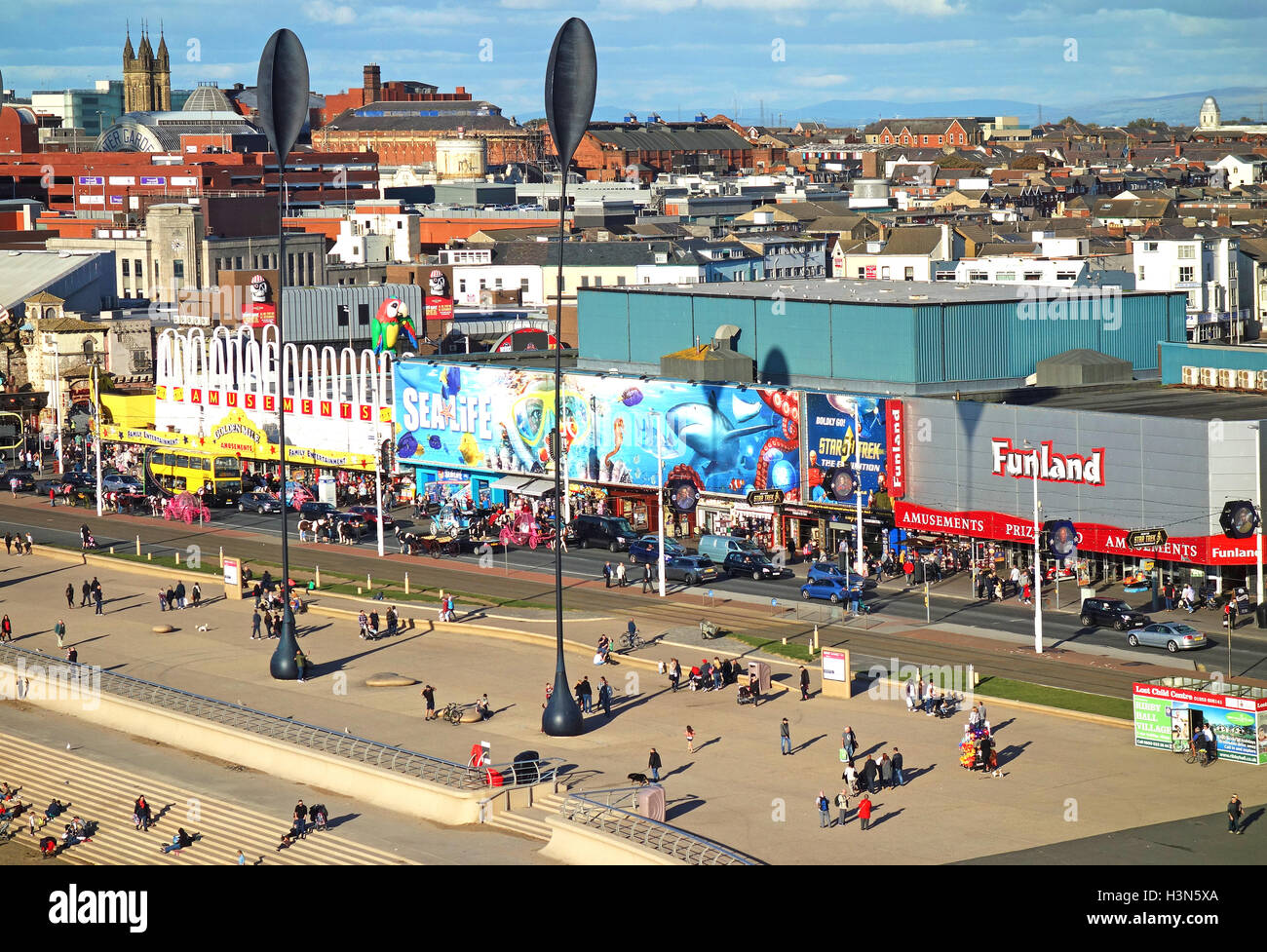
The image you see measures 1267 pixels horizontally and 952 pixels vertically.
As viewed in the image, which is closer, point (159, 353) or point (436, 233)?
point (159, 353)

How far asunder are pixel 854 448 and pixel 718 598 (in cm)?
1037

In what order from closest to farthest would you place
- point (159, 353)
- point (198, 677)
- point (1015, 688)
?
point (1015, 688)
point (198, 677)
point (159, 353)

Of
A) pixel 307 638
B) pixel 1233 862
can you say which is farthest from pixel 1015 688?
pixel 307 638

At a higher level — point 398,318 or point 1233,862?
point 398,318

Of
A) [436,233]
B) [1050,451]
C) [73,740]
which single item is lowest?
[73,740]

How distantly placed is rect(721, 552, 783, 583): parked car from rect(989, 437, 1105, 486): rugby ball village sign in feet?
33.8

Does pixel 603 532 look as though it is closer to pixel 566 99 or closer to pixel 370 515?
pixel 370 515

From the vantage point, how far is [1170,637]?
6412 cm

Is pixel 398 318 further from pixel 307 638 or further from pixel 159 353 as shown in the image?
pixel 307 638

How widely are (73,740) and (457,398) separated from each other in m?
40.5

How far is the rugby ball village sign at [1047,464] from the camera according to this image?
72625 millimetres

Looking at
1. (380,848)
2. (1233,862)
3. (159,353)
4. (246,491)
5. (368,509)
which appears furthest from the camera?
(159,353)

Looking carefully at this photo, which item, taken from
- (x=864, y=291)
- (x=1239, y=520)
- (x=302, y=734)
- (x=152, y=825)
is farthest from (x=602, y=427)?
(x=152, y=825)

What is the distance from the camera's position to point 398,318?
108 metres
